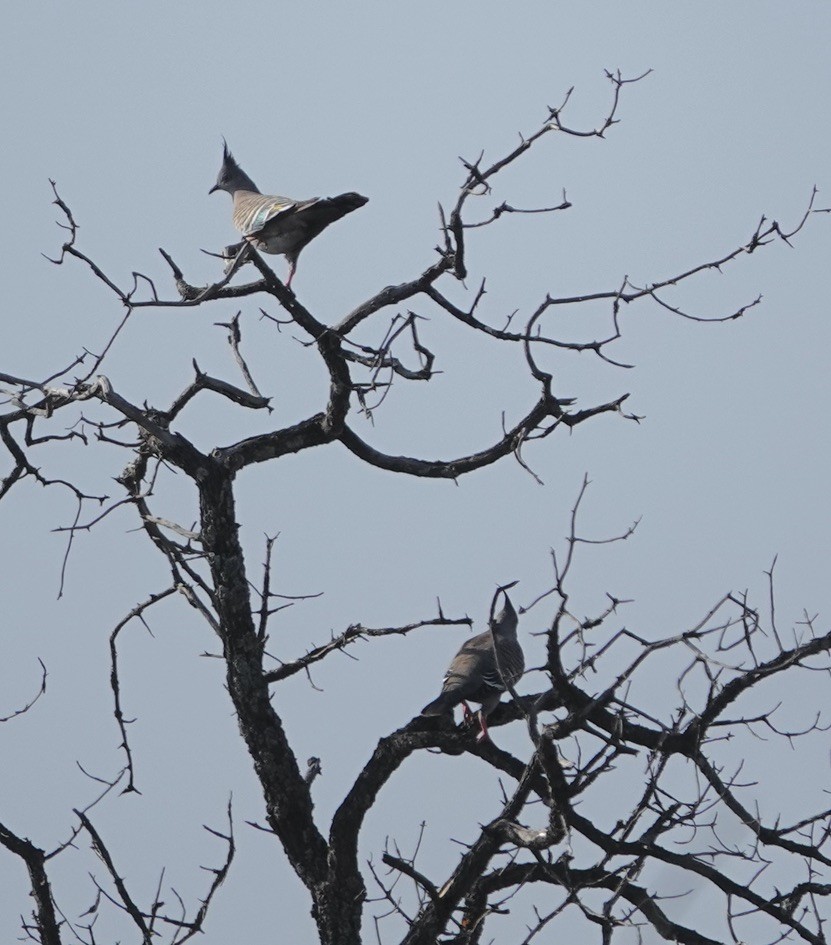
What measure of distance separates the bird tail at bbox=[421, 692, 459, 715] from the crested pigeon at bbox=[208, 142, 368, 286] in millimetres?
1867

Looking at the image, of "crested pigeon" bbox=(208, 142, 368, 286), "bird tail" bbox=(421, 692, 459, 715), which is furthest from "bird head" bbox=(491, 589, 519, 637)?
"crested pigeon" bbox=(208, 142, 368, 286)

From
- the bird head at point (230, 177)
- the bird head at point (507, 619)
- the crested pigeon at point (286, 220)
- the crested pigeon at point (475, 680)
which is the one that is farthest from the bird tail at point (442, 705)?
the bird head at point (230, 177)

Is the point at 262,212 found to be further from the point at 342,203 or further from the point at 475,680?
the point at 475,680

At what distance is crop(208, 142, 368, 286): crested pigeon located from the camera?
5.63 meters

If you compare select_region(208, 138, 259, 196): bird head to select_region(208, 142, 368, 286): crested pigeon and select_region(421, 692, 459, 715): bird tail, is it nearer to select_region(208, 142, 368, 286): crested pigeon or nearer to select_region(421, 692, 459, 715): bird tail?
select_region(208, 142, 368, 286): crested pigeon

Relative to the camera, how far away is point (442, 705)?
555 centimetres

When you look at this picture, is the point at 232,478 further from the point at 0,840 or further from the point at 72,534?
the point at 0,840

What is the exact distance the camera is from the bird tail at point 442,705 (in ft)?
18.0

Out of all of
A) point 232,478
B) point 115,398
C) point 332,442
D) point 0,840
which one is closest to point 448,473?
point 332,442

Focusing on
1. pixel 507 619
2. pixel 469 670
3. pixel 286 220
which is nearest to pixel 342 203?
pixel 286 220

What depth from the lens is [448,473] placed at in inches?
209

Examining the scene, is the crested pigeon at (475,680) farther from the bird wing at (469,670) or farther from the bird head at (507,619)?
the bird head at (507,619)

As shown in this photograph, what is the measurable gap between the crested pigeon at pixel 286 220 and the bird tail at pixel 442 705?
187 centimetres

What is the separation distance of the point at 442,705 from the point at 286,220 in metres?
2.14
